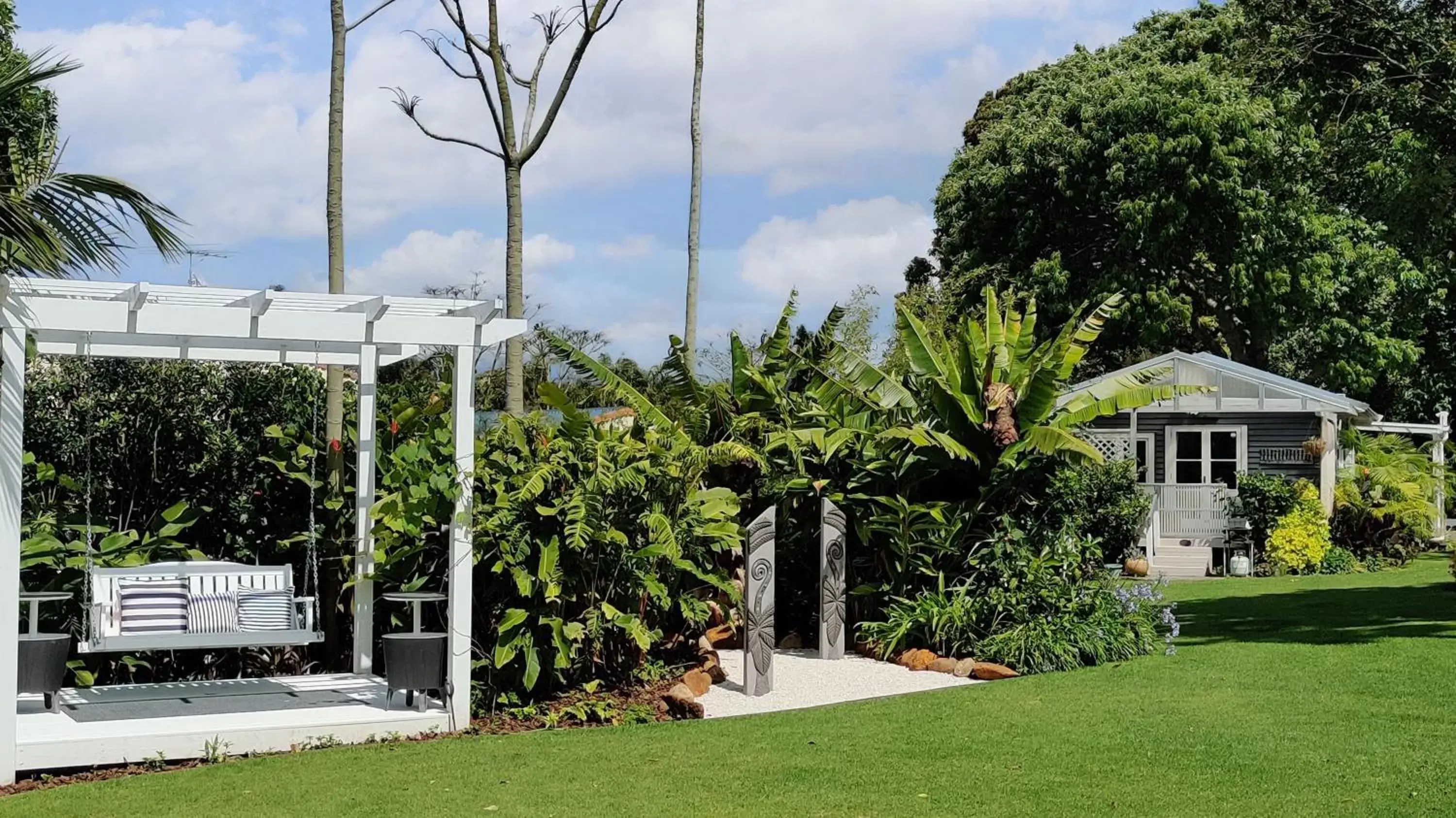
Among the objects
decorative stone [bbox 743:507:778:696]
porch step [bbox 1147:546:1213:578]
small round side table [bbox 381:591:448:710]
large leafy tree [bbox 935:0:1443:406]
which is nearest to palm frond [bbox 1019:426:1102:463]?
decorative stone [bbox 743:507:778:696]

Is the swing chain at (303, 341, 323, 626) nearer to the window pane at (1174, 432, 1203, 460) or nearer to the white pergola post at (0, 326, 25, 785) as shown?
the white pergola post at (0, 326, 25, 785)

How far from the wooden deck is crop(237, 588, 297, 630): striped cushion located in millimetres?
446

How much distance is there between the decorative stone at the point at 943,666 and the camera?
12234 mm

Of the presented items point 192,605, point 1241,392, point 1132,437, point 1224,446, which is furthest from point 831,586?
point 1224,446

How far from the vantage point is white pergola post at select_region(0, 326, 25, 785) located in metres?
8.01

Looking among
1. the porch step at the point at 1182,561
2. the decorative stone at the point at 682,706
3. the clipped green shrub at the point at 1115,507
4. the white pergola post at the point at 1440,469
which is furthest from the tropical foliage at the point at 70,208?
the white pergola post at the point at 1440,469

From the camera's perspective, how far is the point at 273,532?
11453 mm

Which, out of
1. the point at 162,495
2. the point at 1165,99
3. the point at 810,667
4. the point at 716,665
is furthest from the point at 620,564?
the point at 1165,99

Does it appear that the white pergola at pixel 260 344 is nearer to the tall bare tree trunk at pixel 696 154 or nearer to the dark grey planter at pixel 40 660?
the dark grey planter at pixel 40 660

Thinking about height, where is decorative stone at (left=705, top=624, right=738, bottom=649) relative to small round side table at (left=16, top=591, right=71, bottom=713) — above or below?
below

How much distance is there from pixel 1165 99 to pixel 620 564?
22.7m

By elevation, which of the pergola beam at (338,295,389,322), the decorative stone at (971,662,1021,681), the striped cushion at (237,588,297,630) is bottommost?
the decorative stone at (971,662,1021,681)

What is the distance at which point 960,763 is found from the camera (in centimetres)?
826

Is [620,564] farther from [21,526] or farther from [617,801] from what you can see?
[21,526]
